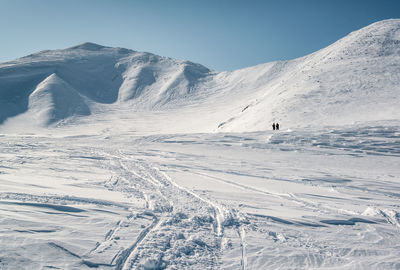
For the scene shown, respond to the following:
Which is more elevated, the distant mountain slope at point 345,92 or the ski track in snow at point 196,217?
the distant mountain slope at point 345,92

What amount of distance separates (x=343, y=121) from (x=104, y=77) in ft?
235

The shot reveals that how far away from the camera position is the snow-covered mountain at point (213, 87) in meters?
28.5

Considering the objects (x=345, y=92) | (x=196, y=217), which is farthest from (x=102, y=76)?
(x=196, y=217)

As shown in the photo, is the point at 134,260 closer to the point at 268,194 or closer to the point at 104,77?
the point at 268,194

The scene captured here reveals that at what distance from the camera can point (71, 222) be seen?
514 centimetres

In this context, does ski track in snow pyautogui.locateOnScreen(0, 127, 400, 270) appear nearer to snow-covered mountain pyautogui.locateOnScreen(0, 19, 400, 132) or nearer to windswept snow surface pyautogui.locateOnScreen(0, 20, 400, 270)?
windswept snow surface pyautogui.locateOnScreen(0, 20, 400, 270)

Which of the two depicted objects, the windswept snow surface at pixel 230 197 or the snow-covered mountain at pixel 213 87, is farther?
the snow-covered mountain at pixel 213 87

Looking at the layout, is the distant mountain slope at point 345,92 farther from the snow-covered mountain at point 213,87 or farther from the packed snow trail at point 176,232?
the packed snow trail at point 176,232

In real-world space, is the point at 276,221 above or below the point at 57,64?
below

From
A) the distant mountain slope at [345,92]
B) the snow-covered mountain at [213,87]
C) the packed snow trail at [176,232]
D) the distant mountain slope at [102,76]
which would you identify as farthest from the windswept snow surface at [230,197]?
the distant mountain slope at [102,76]

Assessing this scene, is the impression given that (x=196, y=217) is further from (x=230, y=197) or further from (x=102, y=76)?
(x=102, y=76)

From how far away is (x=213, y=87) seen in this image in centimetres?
7019

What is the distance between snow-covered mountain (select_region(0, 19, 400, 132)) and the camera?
28484mm

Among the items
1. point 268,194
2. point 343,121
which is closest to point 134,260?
point 268,194
